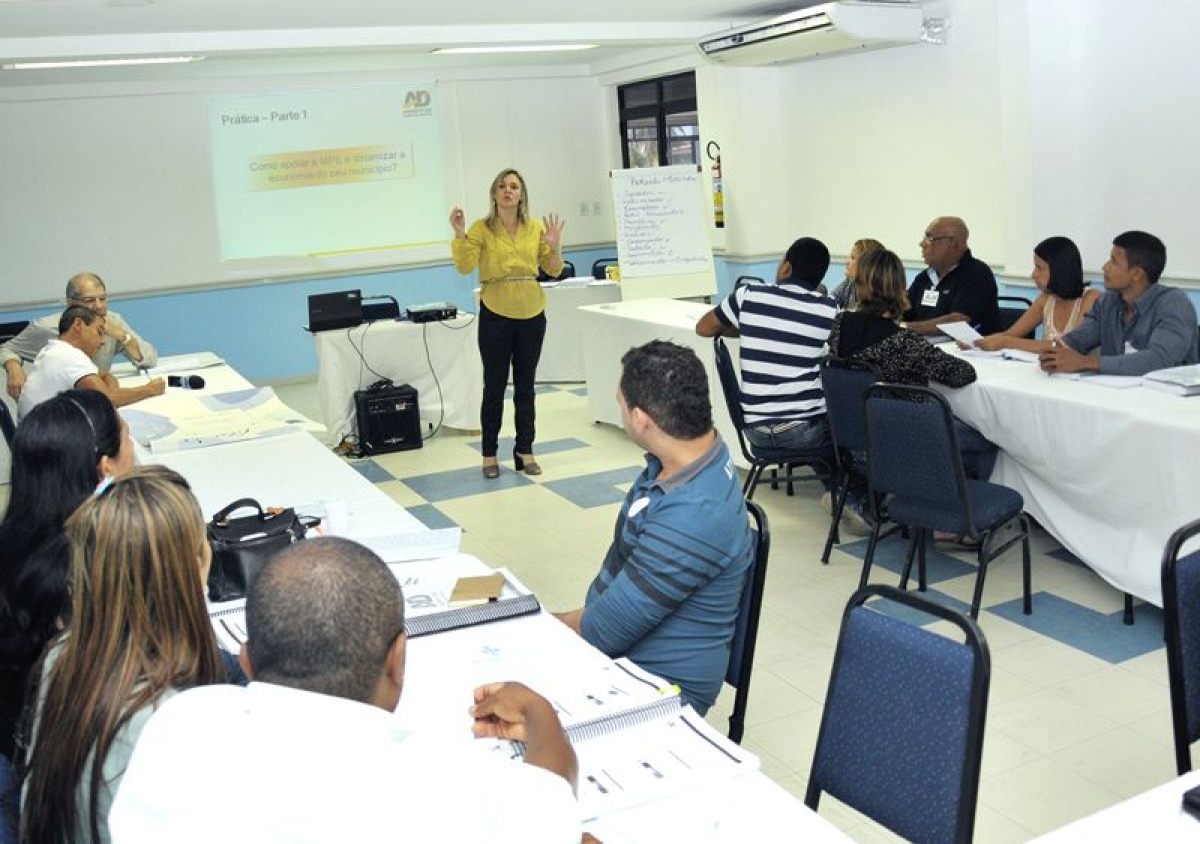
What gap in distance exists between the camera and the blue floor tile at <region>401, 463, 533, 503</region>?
20.8ft

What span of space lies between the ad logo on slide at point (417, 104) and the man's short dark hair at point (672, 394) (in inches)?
336

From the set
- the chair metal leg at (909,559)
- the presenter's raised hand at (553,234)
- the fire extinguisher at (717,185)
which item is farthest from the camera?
the fire extinguisher at (717,185)

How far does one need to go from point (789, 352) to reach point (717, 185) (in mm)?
4777

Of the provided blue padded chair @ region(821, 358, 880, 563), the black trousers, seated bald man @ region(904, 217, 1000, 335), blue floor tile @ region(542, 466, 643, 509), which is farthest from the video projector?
blue padded chair @ region(821, 358, 880, 563)

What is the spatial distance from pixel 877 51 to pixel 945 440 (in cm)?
497

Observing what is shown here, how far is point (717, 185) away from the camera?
9.59 meters

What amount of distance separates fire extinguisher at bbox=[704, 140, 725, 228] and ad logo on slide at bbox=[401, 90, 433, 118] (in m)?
2.54

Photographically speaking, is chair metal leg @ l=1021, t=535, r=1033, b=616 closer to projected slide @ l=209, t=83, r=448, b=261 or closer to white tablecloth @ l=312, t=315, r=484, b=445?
white tablecloth @ l=312, t=315, r=484, b=445

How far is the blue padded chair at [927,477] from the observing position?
3947mm

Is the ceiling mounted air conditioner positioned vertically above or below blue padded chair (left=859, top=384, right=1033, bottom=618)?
above

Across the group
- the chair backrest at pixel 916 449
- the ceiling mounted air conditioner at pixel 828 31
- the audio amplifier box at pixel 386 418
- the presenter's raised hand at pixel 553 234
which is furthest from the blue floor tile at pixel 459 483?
the ceiling mounted air conditioner at pixel 828 31

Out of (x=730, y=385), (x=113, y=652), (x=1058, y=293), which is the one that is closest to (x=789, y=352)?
(x=730, y=385)

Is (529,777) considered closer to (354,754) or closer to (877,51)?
(354,754)

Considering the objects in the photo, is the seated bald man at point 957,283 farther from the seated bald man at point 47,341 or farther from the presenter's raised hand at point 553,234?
the seated bald man at point 47,341
